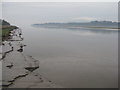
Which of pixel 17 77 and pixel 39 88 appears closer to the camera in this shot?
pixel 39 88

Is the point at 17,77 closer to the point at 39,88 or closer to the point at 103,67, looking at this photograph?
the point at 39,88

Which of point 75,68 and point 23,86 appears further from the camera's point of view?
point 75,68

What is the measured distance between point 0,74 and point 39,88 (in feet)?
7.71

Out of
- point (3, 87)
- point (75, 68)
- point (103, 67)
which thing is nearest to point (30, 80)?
point (3, 87)

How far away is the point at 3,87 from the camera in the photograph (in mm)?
6961

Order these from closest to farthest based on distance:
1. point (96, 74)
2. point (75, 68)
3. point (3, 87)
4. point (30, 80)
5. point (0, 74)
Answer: point (3, 87), point (30, 80), point (0, 74), point (96, 74), point (75, 68)

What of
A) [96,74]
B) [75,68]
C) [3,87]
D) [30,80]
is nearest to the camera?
[3,87]

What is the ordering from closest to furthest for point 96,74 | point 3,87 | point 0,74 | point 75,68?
point 3,87 < point 0,74 < point 96,74 < point 75,68

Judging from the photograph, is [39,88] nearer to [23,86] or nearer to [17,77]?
[23,86]

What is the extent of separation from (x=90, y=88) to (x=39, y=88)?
199 centimetres

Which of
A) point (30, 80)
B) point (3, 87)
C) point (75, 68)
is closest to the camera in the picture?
point (3, 87)

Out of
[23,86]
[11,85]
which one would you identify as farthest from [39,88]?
[11,85]

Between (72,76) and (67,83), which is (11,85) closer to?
(67,83)

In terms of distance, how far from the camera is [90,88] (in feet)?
24.1
